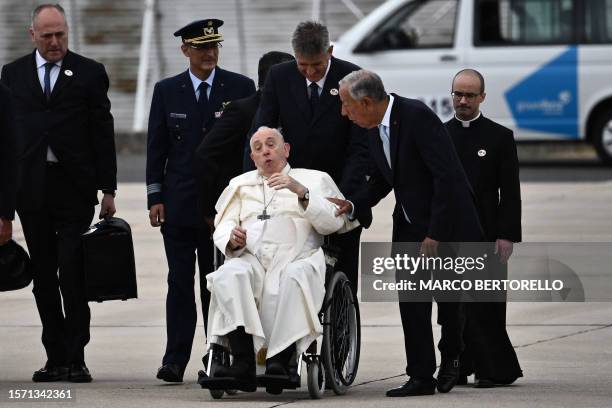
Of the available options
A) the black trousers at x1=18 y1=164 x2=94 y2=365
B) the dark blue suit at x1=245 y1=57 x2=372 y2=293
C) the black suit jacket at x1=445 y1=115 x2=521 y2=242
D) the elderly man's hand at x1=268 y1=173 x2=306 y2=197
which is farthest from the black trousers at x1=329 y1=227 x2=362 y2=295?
the black trousers at x1=18 y1=164 x2=94 y2=365

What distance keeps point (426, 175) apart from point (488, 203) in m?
0.62

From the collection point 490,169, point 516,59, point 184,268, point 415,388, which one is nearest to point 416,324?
point 415,388

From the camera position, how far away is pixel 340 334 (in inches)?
312

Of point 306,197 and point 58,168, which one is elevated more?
point 58,168

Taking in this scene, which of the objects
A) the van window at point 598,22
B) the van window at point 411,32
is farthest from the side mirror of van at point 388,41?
the van window at point 598,22

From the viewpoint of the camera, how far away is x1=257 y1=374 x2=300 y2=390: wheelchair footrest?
7445 mm

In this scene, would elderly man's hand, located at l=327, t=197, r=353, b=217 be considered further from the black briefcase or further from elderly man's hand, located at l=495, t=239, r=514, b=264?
the black briefcase

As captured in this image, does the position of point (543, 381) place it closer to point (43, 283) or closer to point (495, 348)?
point (495, 348)

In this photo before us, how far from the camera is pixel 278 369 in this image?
24.5ft

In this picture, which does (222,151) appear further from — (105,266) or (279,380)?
(279,380)

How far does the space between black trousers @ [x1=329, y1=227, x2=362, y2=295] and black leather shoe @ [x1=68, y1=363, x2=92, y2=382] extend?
4.32ft

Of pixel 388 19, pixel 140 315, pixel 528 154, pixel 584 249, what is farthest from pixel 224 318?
pixel 528 154

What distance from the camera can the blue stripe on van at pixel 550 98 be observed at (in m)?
19.8

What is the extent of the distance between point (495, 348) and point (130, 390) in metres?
1.70
